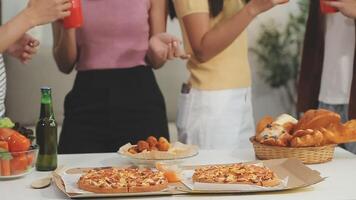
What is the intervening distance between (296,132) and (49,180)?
0.64 metres

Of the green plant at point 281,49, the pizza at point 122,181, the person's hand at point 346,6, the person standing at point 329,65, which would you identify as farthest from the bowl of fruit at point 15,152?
the green plant at point 281,49

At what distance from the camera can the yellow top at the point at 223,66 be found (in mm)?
2041

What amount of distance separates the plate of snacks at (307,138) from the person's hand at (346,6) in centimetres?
42

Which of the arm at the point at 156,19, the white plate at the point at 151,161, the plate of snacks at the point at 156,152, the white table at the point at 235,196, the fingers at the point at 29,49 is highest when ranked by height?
the arm at the point at 156,19

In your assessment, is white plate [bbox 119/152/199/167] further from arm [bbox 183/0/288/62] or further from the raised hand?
arm [bbox 183/0/288/62]

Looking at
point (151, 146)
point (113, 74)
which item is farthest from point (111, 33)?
point (151, 146)

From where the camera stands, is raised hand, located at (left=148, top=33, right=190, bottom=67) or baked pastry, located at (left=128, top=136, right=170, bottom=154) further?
raised hand, located at (left=148, top=33, right=190, bottom=67)

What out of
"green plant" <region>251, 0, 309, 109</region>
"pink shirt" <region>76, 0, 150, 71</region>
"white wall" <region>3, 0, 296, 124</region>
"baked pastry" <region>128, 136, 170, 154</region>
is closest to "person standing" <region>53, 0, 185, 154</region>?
"pink shirt" <region>76, 0, 150, 71</region>

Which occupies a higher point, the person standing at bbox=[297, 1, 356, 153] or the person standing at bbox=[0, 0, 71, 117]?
the person standing at bbox=[0, 0, 71, 117]

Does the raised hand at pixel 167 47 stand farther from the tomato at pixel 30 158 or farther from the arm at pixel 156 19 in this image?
the tomato at pixel 30 158

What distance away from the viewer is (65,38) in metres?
2.02

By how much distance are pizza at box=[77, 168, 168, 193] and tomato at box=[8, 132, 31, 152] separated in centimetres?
16

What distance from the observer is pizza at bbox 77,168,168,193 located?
1.25 metres

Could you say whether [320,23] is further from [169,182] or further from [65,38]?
[169,182]
